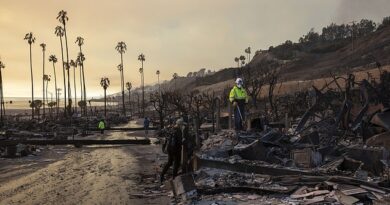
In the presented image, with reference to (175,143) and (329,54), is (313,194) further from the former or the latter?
(329,54)

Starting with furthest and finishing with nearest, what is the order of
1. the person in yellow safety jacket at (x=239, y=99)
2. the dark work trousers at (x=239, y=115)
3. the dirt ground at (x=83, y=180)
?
the dark work trousers at (x=239, y=115)
the person in yellow safety jacket at (x=239, y=99)
the dirt ground at (x=83, y=180)

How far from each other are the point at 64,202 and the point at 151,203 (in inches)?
86.3

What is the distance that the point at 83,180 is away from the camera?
15.9 meters

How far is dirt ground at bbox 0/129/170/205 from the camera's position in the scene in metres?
12.6

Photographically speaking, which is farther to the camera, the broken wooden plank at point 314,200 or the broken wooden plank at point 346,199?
the broken wooden plank at point 314,200

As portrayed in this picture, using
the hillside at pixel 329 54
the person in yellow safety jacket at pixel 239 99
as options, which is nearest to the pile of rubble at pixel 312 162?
the person in yellow safety jacket at pixel 239 99

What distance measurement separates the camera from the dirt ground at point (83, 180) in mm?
12617

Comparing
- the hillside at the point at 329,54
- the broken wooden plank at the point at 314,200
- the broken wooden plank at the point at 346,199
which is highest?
the hillside at the point at 329,54

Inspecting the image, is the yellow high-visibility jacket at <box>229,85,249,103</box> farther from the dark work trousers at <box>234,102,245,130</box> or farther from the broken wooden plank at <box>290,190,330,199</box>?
the broken wooden plank at <box>290,190,330,199</box>

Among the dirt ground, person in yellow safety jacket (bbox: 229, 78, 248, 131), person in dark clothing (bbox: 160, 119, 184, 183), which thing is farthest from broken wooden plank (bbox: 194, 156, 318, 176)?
person in yellow safety jacket (bbox: 229, 78, 248, 131)

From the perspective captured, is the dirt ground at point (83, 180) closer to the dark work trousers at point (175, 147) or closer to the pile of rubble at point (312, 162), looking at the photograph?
the dark work trousers at point (175, 147)

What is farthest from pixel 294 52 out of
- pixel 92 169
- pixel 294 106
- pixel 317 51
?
pixel 92 169

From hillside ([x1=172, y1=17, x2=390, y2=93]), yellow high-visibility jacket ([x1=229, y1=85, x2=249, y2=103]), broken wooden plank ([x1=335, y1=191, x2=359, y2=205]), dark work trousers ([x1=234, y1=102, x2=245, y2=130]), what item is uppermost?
hillside ([x1=172, y1=17, x2=390, y2=93])

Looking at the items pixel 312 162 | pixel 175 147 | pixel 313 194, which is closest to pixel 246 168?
pixel 312 162
